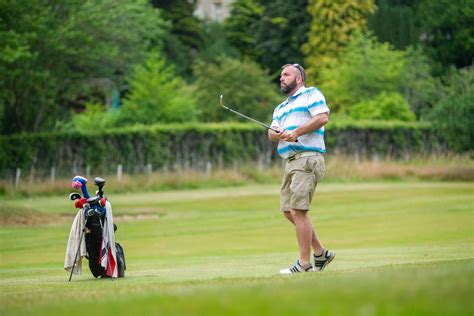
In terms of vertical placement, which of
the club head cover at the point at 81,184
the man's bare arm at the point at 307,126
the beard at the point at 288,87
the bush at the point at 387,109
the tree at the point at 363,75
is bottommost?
the club head cover at the point at 81,184

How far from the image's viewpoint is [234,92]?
73625 millimetres

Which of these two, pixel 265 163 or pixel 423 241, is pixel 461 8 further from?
pixel 423 241

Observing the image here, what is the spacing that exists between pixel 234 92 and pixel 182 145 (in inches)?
645

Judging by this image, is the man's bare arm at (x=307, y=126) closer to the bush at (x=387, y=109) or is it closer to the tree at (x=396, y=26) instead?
the bush at (x=387, y=109)

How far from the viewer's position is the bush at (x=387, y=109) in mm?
71188

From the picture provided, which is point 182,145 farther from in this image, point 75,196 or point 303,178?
point 303,178

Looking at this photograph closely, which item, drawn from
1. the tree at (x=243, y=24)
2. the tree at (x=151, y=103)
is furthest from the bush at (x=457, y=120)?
the tree at (x=243, y=24)

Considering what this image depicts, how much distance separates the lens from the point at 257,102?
7375 cm

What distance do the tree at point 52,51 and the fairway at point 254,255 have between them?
5.93m

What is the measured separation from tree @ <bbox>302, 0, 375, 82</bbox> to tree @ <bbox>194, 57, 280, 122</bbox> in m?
12.7

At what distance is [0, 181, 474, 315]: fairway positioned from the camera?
846cm

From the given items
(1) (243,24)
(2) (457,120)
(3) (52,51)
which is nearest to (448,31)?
(2) (457,120)

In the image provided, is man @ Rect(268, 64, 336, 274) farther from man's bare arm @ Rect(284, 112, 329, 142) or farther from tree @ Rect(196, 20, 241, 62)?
tree @ Rect(196, 20, 241, 62)

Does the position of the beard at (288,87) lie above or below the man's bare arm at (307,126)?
above
